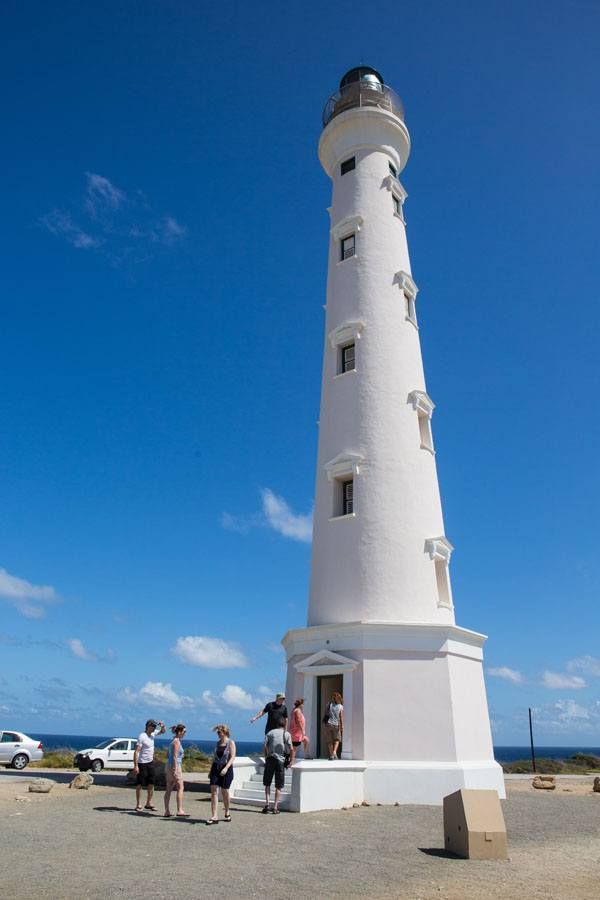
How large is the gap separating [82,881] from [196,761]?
25.5 meters

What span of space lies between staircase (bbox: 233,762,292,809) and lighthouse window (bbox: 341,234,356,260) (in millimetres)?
15970

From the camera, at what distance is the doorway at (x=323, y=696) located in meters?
17.3

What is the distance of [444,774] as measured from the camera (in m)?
15.9

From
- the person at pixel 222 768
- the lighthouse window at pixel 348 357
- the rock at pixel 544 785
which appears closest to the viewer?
the person at pixel 222 768

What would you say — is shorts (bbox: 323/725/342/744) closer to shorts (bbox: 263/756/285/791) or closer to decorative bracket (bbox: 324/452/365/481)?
shorts (bbox: 263/756/285/791)

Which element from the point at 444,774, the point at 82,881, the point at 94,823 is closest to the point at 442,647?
the point at 444,774

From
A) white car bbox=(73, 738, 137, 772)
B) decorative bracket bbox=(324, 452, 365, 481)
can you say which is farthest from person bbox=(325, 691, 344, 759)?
white car bbox=(73, 738, 137, 772)

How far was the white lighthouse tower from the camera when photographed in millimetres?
16188

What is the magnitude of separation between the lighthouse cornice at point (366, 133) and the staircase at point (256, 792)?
67.1ft

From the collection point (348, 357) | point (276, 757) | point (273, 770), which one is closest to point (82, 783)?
point (273, 770)

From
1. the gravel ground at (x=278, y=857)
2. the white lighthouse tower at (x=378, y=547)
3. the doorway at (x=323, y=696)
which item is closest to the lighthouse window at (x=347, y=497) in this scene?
the white lighthouse tower at (x=378, y=547)

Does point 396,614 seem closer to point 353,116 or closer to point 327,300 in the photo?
point 327,300

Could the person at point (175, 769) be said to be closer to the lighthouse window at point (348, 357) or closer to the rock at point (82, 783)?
the rock at point (82, 783)

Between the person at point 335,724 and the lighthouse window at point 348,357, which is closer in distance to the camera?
the person at point 335,724
